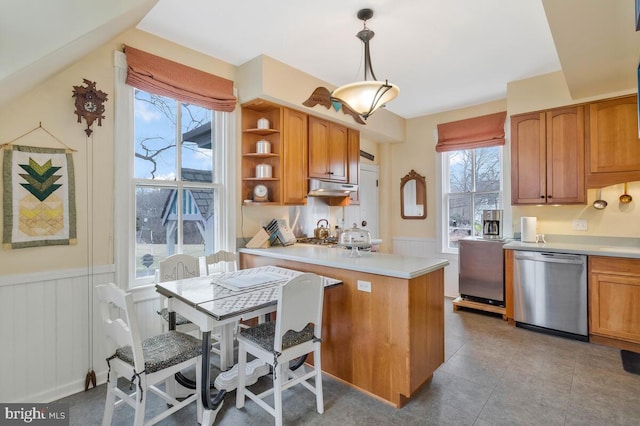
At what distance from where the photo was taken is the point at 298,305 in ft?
6.03

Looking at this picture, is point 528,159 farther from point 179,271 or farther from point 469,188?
→ point 179,271

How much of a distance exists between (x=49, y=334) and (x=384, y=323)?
7.61 ft

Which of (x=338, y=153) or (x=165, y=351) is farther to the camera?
(x=338, y=153)

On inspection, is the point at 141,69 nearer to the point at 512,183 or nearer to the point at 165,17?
the point at 165,17

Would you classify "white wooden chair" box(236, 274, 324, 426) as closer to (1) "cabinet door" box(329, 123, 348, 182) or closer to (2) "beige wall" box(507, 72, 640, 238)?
(1) "cabinet door" box(329, 123, 348, 182)

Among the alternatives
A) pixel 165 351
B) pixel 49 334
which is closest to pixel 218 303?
pixel 165 351

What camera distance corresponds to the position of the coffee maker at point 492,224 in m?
3.95

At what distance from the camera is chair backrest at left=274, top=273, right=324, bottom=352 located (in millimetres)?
1755

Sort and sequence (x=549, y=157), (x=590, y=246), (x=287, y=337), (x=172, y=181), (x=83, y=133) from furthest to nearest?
(x=549, y=157), (x=590, y=246), (x=172, y=181), (x=83, y=133), (x=287, y=337)

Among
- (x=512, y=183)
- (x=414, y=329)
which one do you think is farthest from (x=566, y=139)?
(x=414, y=329)

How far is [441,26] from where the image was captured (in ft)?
8.61

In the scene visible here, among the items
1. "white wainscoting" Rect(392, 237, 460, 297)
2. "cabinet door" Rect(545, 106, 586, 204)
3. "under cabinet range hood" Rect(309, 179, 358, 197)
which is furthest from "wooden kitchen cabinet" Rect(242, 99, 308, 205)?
"cabinet door" Rect(545, 106, 586, 204)

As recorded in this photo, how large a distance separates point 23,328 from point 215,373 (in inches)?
52.1

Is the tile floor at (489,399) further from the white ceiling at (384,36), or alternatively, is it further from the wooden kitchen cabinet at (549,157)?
the white ceiling at (384,36)
